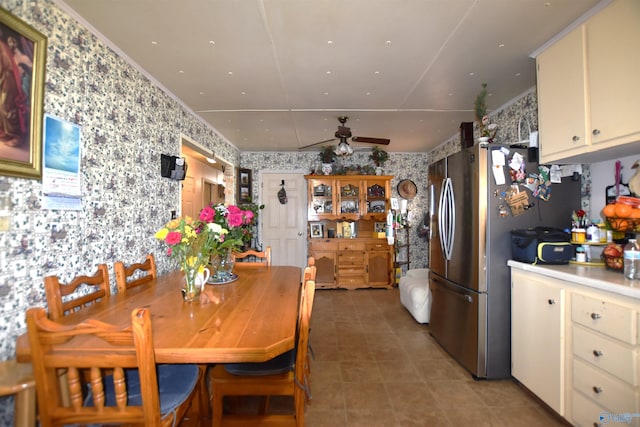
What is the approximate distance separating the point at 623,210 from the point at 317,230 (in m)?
4.09

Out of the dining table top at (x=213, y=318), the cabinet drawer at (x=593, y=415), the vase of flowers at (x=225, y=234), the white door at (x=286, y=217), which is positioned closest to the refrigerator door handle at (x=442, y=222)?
the cabinet drawer at (x=593, y=415)

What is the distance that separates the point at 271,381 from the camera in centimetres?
137

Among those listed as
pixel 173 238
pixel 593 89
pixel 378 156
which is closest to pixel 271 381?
pixel 173 238

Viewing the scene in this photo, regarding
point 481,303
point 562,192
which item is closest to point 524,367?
point 481,303

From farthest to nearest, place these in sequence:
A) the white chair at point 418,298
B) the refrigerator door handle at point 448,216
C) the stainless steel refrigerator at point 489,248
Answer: the white chair at point 418,298, the refrigerator door handle at point 448,216, the stainless steel refrigerator at point 489,248

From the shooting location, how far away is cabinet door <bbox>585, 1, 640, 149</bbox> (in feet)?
4.95

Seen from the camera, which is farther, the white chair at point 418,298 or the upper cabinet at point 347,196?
the upper cabinet at point 347,196

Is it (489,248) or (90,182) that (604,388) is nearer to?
(489,248)

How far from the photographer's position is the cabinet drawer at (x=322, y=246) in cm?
503

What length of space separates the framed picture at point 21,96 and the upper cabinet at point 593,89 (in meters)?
3.08

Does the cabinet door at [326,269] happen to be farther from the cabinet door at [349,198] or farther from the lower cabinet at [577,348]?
the lower cabinet at [577,348]

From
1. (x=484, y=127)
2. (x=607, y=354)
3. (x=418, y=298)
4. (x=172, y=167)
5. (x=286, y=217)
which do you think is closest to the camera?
(x=607, y=354)

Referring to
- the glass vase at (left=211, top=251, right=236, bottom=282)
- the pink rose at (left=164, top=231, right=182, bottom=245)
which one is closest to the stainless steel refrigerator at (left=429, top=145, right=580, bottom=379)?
the glass vase at (left=211, top=251, right=236, bottom=282)

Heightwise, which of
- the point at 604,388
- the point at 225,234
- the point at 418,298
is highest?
the point at 225,234
